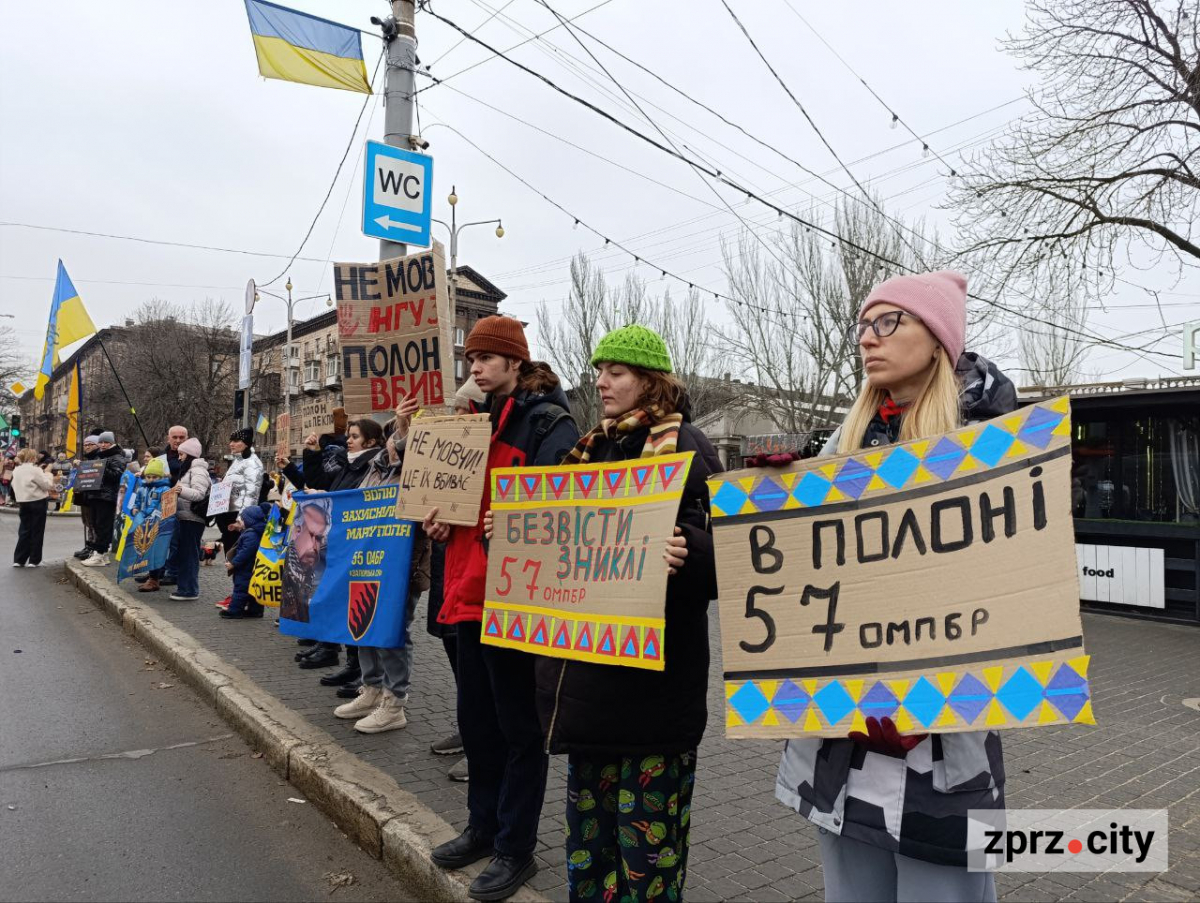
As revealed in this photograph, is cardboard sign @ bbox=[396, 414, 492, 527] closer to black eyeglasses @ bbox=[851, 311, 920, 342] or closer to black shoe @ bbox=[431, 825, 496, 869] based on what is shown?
black shoe @ bbox=[431, 825, 496, 869]

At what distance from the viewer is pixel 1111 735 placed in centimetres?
521

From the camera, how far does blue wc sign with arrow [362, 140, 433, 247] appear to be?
20.7 ft

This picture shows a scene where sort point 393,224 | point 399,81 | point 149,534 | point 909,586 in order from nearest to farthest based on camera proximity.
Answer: point 909,586 < point 393,224 < point 399,81 < point 149,534

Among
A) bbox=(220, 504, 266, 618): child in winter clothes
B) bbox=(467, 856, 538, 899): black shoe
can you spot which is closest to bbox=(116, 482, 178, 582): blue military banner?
bbox=(220, 504, 266, 618): child in winter clothes

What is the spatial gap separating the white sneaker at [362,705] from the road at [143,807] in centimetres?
54

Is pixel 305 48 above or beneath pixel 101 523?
above

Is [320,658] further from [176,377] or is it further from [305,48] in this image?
[176,377]

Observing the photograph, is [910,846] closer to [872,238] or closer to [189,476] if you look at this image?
[189,476]

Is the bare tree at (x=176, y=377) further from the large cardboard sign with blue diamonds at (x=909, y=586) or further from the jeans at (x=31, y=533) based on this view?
the large cardboard sign with blue diamonds at (x=909, y=586)

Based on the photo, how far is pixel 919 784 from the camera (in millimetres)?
1675

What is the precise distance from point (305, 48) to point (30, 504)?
32.3 feet

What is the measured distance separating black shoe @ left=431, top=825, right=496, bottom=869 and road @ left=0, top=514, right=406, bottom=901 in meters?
0.37

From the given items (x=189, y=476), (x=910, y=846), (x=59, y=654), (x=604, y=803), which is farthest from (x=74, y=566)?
(x=910, y=846)

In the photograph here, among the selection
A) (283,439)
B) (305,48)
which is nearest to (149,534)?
(283,439)
